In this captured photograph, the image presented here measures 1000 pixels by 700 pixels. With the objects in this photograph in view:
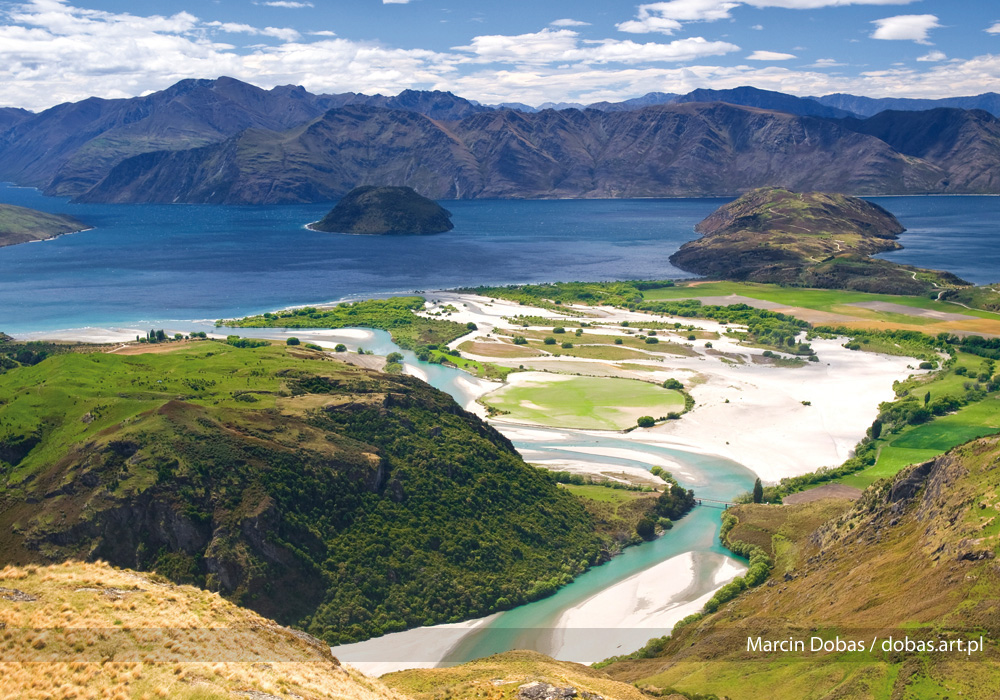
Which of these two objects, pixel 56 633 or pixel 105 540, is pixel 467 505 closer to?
pixel 105 540

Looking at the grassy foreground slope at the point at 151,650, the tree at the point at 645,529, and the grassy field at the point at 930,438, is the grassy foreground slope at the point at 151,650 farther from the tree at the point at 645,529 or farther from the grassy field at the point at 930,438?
the grassy field at the point at 930,438

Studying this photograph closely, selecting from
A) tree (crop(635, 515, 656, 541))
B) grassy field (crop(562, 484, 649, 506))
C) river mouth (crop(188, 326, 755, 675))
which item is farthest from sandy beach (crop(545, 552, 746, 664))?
grassy field (crop(562, 484, 649, 506))

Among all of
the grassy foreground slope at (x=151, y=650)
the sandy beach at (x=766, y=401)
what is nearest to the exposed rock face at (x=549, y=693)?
the grassy foreground slope at (x=151, y=650)

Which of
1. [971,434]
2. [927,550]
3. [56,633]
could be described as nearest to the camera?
[56,633]

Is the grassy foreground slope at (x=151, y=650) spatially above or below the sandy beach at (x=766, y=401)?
above

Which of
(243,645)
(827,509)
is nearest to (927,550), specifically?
(827,509)

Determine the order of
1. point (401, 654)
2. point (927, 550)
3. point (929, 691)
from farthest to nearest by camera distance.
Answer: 1. point (401, 654)
2. point (927, 550)
3. point (929, 691)
